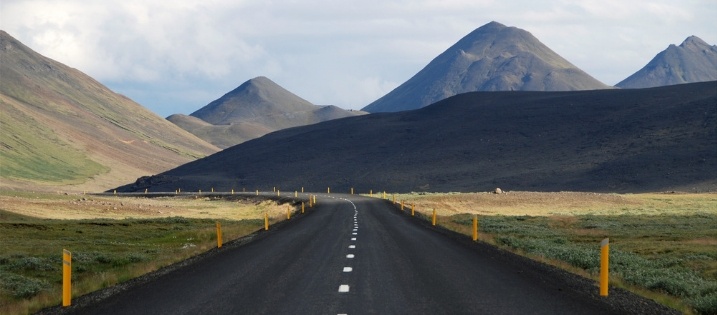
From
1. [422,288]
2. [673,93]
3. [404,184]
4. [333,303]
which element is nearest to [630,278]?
[422,288]

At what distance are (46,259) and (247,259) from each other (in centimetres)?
882

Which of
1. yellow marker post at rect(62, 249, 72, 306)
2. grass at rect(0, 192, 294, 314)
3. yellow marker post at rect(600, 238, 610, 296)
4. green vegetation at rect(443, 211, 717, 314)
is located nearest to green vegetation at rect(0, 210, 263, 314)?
grass at rect(0, 192, 294, 314)

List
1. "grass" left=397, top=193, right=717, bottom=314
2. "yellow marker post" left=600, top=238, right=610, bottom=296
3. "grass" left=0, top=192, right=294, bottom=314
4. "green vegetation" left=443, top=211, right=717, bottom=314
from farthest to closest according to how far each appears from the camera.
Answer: "grass" left=0, top=192, right=294, bottom=314
"grass" left=397, top=193, right=717, bottom=314
"green vegetation" left=443, top=211, right=717, bottom=314
"yellow marker post" left=600, top=238, right=610, bottom=296

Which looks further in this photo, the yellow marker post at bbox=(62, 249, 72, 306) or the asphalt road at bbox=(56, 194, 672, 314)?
the yellow marker post at bbox=(62, 249, 72, 306)

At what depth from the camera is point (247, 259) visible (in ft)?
80.8

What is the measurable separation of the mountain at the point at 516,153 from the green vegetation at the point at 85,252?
86743mm

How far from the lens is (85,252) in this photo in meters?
32.6

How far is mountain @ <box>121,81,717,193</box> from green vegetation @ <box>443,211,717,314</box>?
70968mm

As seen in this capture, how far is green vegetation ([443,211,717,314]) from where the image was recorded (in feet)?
65.6

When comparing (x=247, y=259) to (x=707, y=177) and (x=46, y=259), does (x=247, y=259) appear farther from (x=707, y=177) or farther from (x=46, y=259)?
(x=707, y=177)

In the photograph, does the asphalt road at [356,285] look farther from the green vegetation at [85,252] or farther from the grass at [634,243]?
the grass at [634,243]

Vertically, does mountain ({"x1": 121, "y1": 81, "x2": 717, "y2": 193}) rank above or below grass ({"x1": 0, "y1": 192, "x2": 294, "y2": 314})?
above

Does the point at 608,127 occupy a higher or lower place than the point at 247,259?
higher

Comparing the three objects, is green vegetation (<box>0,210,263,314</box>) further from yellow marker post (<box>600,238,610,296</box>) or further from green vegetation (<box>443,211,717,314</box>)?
green vegetation (<box>443,211,717,314</box>)
